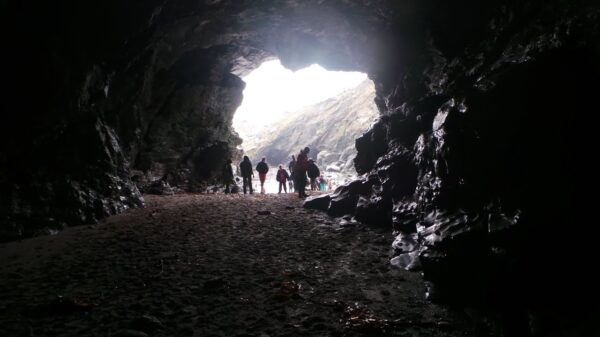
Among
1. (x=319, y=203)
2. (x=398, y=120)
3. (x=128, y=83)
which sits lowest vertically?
(x=319, y=203)

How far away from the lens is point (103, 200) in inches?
535

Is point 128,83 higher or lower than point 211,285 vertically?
higher

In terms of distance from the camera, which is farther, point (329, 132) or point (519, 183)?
point (329, 132)

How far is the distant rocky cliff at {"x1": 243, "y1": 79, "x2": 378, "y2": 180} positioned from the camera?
96688 mm

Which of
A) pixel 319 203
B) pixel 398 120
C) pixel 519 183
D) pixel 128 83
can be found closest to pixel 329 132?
pixel 128 83

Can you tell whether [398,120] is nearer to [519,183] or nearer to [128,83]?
[519,183]

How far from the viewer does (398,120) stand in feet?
47.1

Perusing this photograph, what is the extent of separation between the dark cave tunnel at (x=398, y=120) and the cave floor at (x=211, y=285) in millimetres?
944

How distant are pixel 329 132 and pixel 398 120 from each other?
317 ft

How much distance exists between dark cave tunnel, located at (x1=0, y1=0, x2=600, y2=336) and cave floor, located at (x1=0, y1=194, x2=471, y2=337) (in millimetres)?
944

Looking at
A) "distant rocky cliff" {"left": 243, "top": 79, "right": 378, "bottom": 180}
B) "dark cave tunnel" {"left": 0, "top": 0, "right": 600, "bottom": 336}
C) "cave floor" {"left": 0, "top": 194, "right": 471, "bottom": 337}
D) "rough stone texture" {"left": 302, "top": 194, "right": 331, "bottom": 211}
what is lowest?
"cave floor" {"left": 0, "top": 194, "right": 471, "bottom": 337}

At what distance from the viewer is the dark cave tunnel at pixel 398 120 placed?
17.9 ft

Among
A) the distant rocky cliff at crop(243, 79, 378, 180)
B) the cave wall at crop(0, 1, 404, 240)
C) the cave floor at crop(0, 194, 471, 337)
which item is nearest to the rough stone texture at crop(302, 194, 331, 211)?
the cave floor at crop(0, 194, 471, 337)

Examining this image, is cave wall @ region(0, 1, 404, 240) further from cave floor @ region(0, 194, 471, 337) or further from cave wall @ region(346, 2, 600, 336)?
cave wall @ region(346, 2, 600, 336)
